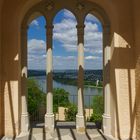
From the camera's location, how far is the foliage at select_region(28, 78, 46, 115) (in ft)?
34.7

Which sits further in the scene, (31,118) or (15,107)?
(31,118)

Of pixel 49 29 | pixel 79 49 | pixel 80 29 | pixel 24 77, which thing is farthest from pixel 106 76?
pixel 24 77

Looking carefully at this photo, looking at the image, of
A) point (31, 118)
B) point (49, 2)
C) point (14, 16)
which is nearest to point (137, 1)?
point (49, 2)

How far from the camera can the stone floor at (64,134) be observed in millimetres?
8087

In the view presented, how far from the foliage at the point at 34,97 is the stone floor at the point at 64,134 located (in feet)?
4.54

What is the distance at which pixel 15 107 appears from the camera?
8.18 meters

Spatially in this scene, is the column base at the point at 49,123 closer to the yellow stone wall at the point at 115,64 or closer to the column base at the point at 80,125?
the column base at the point at 80,125

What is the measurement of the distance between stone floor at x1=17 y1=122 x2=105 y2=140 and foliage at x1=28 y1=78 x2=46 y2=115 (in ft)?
4.54

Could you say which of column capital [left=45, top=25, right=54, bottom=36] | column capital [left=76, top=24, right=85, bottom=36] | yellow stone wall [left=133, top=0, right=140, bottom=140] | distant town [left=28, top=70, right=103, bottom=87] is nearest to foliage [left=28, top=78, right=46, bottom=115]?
distant town [left=28, top=70, right=103, bottom=87]

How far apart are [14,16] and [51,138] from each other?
330 cm

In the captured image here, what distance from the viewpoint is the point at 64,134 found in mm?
8367

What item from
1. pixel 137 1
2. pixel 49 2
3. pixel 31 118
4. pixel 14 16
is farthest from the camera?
pixel 31 118

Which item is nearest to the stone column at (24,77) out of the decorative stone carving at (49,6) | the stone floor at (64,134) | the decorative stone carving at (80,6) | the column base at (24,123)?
the column base at (24,123)

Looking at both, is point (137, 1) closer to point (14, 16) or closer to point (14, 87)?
point (14, 16)
